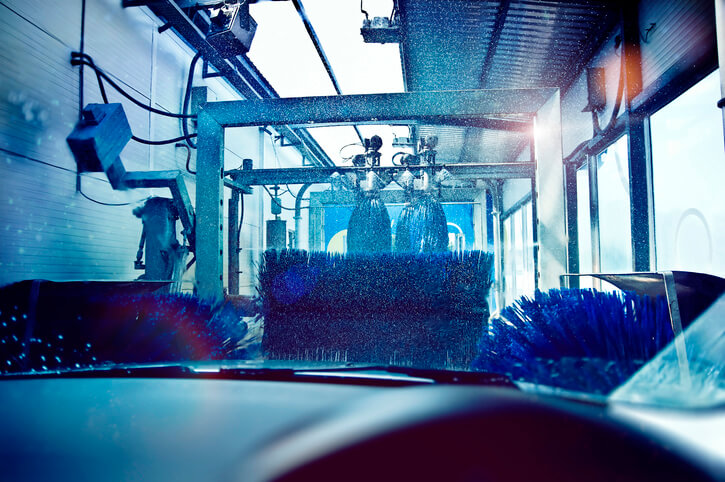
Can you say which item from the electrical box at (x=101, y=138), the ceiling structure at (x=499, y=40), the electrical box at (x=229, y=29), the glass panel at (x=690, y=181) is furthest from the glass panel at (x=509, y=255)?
the electrical box at (x=101, y=138)

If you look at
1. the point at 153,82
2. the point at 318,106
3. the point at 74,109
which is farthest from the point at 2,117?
the point at 318,106

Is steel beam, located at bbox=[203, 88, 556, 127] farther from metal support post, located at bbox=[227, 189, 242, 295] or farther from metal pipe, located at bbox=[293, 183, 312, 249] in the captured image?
metal pipe, located at bbox=[293, 183, 312, 249]

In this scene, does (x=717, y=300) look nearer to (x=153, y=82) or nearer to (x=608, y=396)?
(x=608, y=396)

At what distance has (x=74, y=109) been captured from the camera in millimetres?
2039

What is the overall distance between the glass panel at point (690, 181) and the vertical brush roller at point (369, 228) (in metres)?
1.17

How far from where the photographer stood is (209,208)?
1.08 m

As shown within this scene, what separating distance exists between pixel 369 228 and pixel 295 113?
828 mm

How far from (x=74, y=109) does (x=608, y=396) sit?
2580 mm

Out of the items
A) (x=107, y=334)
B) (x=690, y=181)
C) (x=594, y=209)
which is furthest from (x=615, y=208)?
(x=107, y=334)

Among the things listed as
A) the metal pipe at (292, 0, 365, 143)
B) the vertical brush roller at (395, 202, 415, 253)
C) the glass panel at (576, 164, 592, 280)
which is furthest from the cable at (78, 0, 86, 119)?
the glass panel at (576, 164, 592, 280)

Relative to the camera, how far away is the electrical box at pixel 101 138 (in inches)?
69.6

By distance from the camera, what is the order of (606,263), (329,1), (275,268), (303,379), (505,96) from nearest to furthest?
(303,379) < (275,268) < (505,96) < (329,1) < (606,263)

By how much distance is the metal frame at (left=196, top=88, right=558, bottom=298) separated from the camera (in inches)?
41.1

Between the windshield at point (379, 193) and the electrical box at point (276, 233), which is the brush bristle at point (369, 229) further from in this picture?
the electrical box at point (276, 233)
